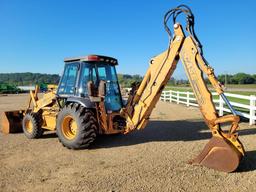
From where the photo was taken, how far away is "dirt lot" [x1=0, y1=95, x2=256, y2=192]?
474 centimetres

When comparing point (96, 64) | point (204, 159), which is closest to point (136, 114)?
point (96, 64)

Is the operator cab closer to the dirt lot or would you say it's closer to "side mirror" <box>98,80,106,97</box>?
"side mirror" <box>98,80,106,97</box>

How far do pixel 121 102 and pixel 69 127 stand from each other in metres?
1.58

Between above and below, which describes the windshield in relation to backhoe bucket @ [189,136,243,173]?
above

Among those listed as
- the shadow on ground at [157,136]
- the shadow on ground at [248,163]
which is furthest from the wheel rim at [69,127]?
the shadow on ground at [248,163]

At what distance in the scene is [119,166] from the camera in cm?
580

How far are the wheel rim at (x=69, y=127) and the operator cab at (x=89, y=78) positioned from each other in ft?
2.08

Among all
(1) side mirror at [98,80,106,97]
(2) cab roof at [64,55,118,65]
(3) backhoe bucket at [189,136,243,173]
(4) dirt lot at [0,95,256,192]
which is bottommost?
(4) dirt lot at [0,95,256,192]

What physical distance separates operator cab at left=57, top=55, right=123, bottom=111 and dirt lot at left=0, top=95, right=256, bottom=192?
4.28ft

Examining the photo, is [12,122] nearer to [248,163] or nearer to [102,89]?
[102,89]

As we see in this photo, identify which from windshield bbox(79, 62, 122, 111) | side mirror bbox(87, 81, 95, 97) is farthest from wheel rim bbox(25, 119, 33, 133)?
side mirror bbox(87, 81, 95, 97)

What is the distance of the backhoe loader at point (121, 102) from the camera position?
537 cm

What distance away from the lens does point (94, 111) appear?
738 centimetres

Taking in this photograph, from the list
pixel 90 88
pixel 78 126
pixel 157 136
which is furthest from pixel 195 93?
pixel 157 136
